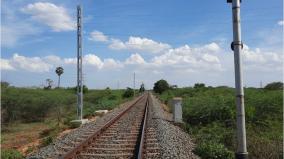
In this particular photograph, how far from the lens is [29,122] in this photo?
126 ft

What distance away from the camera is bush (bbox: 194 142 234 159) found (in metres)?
10.3

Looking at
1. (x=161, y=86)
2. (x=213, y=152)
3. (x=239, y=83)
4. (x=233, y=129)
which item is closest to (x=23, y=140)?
(x=233, y=129)

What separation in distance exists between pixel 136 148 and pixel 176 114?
9085 mm

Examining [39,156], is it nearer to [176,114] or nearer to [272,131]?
[272,131]

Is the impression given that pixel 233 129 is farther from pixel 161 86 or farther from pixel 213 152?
pixel 161 86

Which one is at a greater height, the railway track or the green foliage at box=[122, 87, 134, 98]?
the green foliage at box=[122, 87, 134, 98]

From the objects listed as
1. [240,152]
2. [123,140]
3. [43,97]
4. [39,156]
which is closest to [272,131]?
[123,140]

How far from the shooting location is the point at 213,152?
10.6 metres

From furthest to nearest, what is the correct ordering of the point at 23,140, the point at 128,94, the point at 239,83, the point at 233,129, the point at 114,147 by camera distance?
the point at 128,94 → the point at 23,140 → the point at 233,129 → the point at 114,147 → the point at 239,83

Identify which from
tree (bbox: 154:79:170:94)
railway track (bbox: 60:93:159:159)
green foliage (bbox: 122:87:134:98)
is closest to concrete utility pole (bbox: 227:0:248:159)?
railway track (bbox: 60:93:159:159)

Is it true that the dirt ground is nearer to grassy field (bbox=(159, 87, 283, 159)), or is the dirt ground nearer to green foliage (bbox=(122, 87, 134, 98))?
grassy field (bbox=(159, 87, 283, 159))

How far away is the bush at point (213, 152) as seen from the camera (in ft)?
33.8

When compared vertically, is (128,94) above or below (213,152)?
above

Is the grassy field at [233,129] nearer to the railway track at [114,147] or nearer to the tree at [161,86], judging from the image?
the railway track at [114,147]
